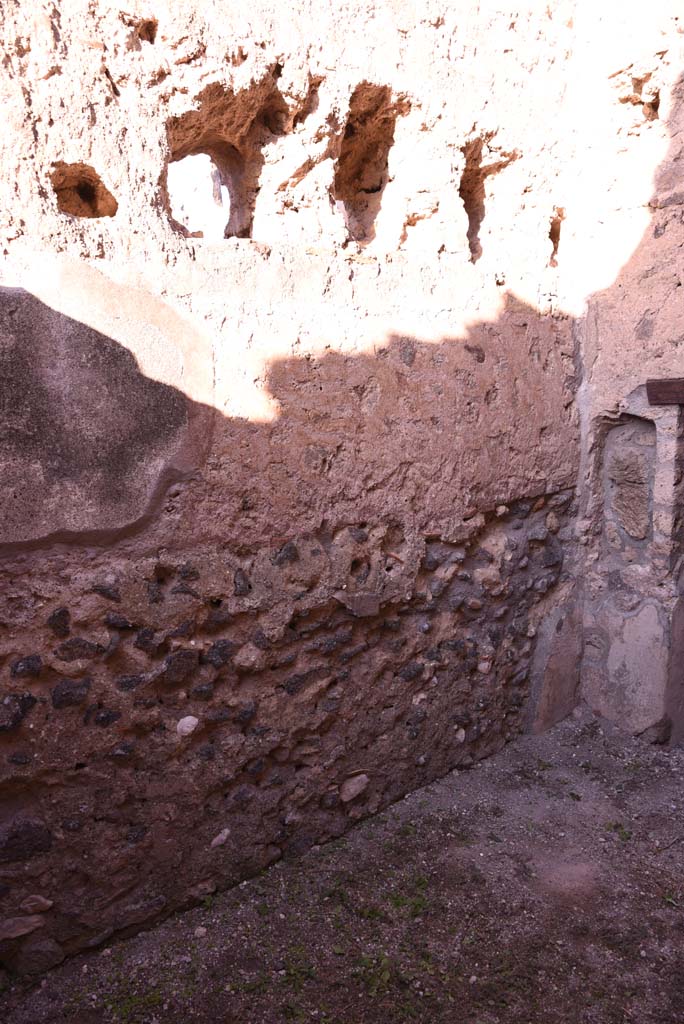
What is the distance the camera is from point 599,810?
9.55 feet

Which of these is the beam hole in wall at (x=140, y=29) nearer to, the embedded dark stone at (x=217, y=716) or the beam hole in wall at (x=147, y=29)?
the beam hole in wall at (x=147, y=29)

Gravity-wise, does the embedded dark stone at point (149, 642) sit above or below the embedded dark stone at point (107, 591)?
below

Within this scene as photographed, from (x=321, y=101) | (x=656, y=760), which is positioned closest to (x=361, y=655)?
(x=656, y=760)

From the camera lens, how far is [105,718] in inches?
83.3

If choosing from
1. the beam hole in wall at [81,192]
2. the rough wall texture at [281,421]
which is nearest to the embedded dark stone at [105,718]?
the rough wall texture at [281,421]

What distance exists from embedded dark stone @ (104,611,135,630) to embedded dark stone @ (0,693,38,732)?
28 centimetres

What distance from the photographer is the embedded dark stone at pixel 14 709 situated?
1946 mm

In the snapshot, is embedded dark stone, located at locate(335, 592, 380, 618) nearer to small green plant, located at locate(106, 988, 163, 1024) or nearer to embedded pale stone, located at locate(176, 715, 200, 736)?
embedded pale stone, located at locate(176, 715, 200, 736)

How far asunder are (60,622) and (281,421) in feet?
2.95

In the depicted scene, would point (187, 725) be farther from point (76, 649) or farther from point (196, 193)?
point (196, 193)

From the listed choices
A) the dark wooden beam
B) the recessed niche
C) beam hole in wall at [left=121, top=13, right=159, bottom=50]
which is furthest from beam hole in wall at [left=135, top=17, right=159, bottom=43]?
the recessed niche

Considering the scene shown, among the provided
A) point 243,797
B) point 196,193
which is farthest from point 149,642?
point 196,193

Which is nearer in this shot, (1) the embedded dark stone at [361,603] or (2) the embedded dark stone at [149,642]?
(2) the embedded dark stone at [149,642]

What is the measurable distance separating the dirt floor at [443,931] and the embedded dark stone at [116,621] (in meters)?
1.00
